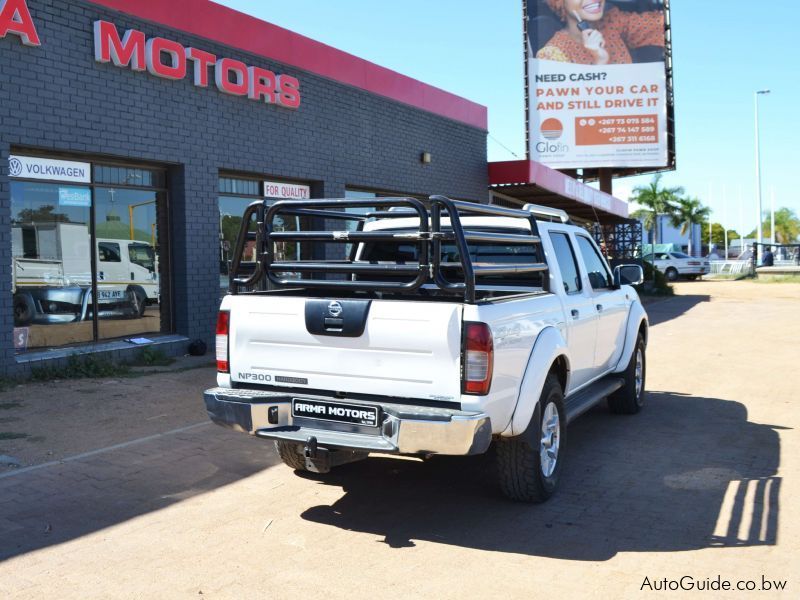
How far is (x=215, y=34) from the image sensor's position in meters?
12.0

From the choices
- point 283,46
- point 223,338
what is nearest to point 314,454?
point 223,338

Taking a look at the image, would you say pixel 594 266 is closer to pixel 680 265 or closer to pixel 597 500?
pixel 597 500

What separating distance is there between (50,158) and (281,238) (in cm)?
617

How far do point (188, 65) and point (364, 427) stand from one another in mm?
8540

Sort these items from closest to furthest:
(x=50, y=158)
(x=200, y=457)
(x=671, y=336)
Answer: (x=200, y=457)
(x=50, y=158)
(x=671, y=336)

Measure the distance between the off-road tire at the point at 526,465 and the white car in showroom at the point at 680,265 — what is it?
124 feet

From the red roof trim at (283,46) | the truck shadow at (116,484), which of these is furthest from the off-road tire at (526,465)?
the red roof trim at (283,46)

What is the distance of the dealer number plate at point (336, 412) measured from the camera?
187 inches

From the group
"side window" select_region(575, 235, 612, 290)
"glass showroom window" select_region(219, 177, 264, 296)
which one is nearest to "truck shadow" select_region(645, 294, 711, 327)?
"glass showroom window" select_region(219, 177, 264, 296)

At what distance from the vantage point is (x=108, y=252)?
11.0m

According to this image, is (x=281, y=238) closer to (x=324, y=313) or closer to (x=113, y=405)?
(x=324, y=313)

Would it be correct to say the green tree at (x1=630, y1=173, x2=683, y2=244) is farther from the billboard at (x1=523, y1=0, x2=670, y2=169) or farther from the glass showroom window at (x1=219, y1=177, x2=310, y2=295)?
the glass showroom window at (x1=219, y1=177, x2=310, y2=295)

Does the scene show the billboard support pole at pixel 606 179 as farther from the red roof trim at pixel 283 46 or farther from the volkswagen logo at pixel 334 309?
the volkswagen logo at pixel 334 309

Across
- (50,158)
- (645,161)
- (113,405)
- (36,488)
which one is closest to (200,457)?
(36,488)
